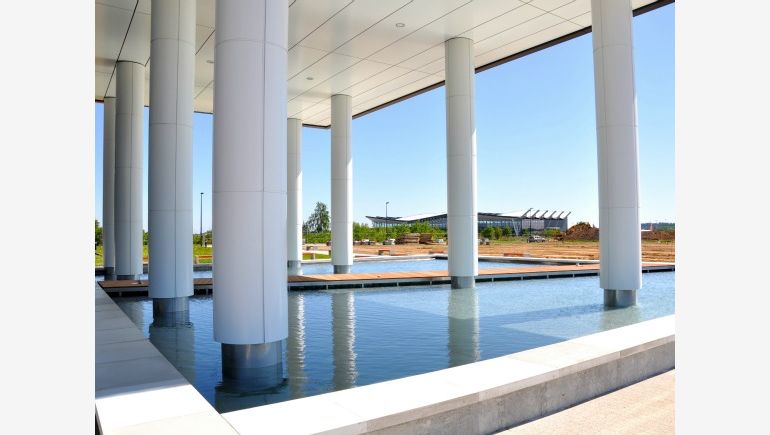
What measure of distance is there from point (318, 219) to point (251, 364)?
275 feet

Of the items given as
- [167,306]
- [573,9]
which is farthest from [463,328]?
[573,9]

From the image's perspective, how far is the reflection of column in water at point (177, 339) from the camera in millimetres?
6699

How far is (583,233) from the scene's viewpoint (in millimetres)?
61875

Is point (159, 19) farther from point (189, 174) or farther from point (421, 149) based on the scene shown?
point (421, 149)

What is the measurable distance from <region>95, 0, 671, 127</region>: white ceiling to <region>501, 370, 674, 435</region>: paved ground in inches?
425

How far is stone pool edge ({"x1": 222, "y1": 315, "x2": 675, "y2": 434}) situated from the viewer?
11.9 feet

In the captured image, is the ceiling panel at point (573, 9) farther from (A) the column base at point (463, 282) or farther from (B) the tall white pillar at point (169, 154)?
(B) the tall white pillar at point (169, 154)

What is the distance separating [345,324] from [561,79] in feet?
179

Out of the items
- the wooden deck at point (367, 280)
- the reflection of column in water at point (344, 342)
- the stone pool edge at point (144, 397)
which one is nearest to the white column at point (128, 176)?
the wooden deck at point (367, 280)

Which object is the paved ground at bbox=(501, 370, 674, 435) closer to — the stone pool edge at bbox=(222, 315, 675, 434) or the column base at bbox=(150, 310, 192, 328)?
the stone pool edge at bbox=(222, 315, 675, 434)

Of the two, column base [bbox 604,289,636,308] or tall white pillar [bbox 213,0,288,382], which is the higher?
tall white pillar [bbox 213,0,288,382]

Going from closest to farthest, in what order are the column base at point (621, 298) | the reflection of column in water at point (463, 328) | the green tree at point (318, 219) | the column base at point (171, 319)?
the reflection of column in water at point (463, 328), the column base at point (171, 319), the column base at point (621, 298), the green tree at point (318, 219)

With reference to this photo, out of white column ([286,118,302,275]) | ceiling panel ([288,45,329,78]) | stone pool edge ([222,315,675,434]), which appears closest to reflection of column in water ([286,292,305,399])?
stone pool edge ([222,315,675,434])

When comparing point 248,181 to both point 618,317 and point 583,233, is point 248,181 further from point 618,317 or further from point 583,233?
point 583,233
